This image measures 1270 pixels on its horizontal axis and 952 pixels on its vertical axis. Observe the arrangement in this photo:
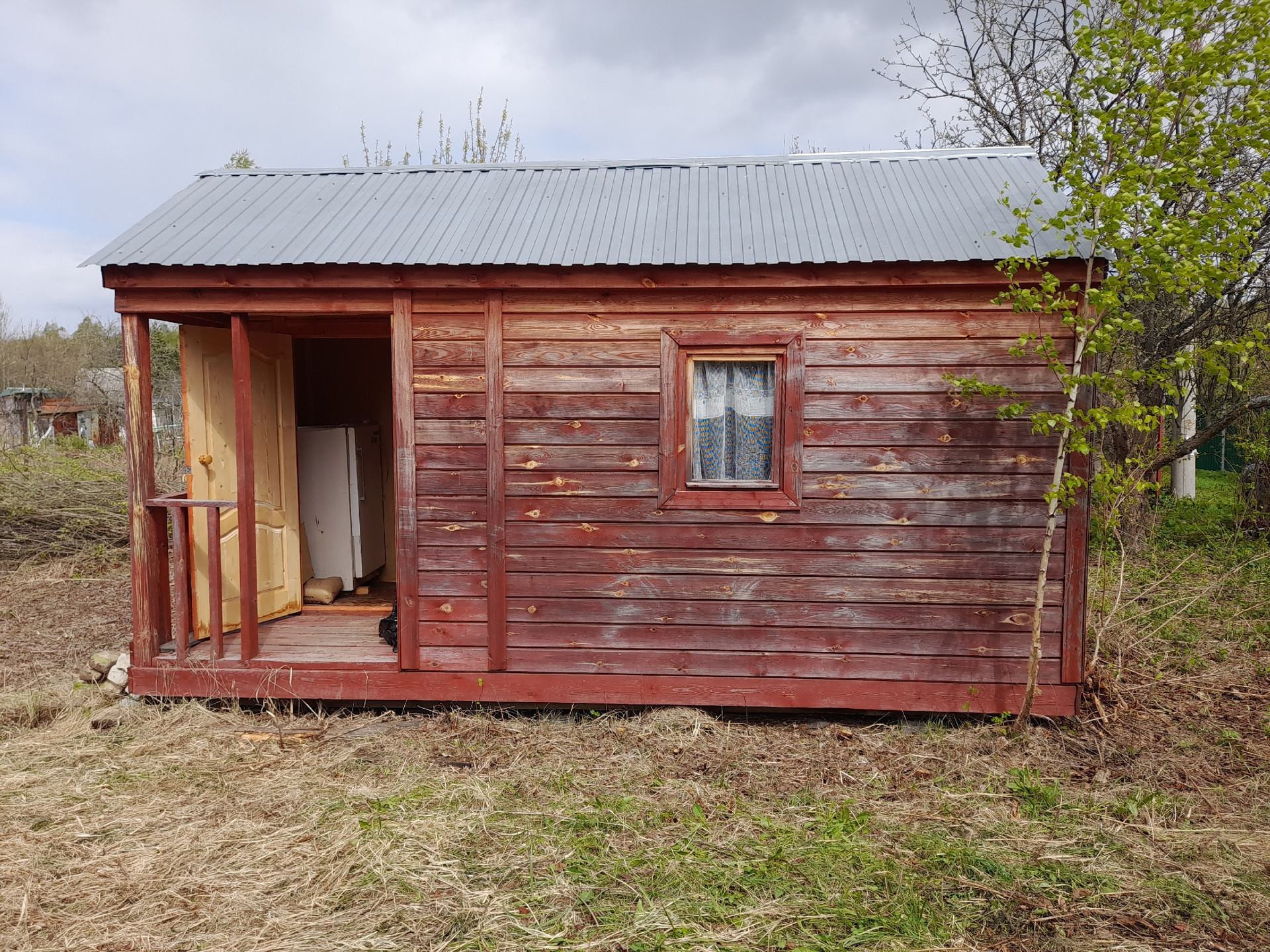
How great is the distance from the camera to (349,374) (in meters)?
7.93

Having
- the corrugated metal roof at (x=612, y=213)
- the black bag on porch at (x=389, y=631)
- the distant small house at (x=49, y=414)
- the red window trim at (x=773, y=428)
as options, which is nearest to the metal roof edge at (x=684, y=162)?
the corrugated metal roof at (x=612, y=213)

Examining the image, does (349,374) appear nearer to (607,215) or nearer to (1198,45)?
(607,215)

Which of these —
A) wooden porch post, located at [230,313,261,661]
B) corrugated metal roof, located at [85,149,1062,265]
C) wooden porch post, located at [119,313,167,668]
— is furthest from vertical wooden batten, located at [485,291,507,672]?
wooden porch post, located at [119,313,167,668]

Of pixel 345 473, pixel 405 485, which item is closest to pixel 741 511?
pixel 405 485

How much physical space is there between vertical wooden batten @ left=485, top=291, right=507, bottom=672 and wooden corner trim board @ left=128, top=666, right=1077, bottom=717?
271mm

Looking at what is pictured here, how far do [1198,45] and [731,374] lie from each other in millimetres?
3046

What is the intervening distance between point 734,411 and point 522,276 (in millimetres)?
1550

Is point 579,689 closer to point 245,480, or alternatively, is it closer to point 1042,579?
point 245,480

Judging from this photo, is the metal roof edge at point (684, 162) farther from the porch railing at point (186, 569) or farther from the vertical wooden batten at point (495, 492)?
the porch railing at point (186, 569)

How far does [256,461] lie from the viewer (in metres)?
5.96

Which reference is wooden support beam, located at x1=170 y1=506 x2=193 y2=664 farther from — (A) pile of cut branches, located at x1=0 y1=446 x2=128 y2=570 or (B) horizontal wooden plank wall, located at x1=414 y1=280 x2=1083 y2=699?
(A) pile of cut branches, located at x1=0 y1=446 x2=128 y2=570

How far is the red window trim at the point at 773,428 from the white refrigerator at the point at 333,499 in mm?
3341

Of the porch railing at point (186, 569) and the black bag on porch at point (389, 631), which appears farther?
the black bag on porch at point (389, 631)

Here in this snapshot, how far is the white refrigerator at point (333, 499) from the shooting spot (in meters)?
7.10
